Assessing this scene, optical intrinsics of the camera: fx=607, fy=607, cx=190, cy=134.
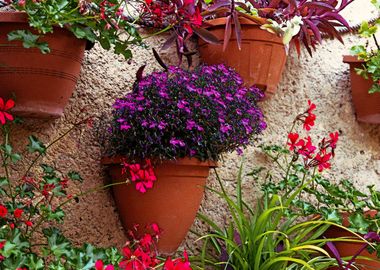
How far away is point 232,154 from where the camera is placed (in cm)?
246

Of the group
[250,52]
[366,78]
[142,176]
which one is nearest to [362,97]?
[366,78]

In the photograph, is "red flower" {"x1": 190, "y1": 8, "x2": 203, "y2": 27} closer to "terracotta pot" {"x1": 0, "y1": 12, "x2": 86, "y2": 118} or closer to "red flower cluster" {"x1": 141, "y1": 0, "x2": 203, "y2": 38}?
"red flower cluster" {"x1": 141, "y1": 0, "x2": 203, "y2": 38}

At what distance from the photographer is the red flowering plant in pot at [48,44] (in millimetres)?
1651

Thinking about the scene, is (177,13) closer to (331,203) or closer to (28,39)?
(28,39)

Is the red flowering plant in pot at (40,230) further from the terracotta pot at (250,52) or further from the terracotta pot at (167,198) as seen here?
the terracotta pot at (250,52)

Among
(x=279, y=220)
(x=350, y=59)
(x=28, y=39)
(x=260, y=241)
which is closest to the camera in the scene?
(x=28, y=39)

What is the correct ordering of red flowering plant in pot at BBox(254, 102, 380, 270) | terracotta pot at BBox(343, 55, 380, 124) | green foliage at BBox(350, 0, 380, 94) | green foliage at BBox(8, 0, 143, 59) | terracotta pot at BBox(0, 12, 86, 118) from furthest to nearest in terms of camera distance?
terracotta pot at BBox(343, 55, 380, 124) → green foliage at BBox(350, 0, 380, 94) → red flowering plant in pot at BBox(254, 102, 380, 270) → terracotta pot at BBox(0, 12, 86, 118) → green foliage at BBox(8, 0, 143, 59)

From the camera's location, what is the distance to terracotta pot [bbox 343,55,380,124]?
103 inches

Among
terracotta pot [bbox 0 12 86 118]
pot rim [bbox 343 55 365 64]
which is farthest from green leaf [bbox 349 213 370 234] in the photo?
terracotta pot [bbox 0 12 86 118]

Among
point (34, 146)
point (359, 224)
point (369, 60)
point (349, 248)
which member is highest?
point (369, 60)

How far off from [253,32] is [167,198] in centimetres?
72

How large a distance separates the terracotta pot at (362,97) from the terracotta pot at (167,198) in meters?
0.94

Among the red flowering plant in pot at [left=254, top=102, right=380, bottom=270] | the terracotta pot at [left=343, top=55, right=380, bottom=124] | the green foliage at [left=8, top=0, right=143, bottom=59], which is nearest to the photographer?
the green foliage at [left=8, top=0, right=143, bottom=59]

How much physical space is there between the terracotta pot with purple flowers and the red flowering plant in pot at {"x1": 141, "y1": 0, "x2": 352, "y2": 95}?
0.18 meters
